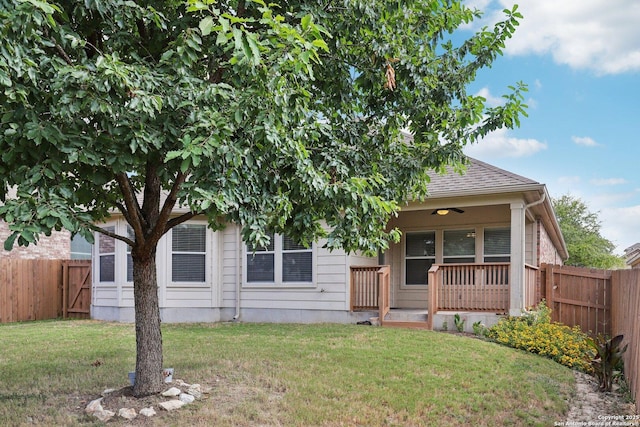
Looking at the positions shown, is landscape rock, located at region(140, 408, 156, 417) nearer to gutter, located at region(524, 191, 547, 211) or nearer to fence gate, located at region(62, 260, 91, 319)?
gutter, located at region(524, 191, 547, 211)

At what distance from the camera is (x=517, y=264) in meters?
9.80

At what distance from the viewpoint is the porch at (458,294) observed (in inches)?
396

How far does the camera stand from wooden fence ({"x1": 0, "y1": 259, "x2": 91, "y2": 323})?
14469 millimetres

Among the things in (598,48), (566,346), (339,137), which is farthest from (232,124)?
(598,48)

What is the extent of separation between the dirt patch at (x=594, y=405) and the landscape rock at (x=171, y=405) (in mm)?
4029

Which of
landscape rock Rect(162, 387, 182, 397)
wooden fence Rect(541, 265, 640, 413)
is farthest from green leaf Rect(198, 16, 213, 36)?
wooden fence Rect(541, 265, 640, 413)

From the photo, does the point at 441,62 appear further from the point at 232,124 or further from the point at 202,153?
the point at 202,153

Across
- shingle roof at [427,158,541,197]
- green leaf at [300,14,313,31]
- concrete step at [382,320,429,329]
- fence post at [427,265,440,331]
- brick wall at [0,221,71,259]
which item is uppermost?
green leaf at [300,14,313,31]

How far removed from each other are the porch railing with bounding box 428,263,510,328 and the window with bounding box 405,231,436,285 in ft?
5.86

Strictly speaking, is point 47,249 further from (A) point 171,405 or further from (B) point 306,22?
(B) point 306,22

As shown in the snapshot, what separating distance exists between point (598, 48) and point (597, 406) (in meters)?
17.9

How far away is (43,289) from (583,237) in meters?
32.0

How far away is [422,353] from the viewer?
7516mm

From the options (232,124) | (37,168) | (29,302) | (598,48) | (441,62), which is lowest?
(29,302)
